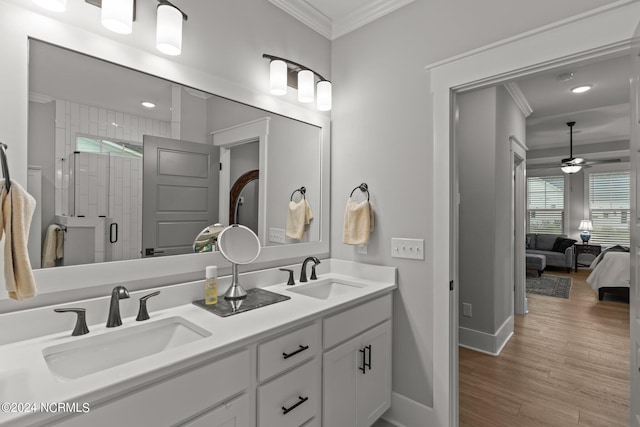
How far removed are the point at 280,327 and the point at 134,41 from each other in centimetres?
137

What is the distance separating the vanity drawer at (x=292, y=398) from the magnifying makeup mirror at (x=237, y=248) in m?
0.48

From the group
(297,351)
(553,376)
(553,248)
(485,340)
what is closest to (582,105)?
(485,340)

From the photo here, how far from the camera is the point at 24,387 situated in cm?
85

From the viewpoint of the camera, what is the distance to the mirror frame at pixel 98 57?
113cm

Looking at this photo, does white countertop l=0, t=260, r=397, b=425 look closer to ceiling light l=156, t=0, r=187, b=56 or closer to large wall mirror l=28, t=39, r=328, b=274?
large wall mirror l=28, t=39, r=328, b=274

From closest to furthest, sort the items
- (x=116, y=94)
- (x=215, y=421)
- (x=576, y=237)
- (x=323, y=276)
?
(x=215, y=421)
(x=116, y=94)
(x=323, y=276)
(x=576, y=237)

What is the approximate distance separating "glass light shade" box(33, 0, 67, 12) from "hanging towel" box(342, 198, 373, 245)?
1.67 metres

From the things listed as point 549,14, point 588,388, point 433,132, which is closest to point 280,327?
point 433,132

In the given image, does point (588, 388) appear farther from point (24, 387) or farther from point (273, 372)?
point (24, 387)

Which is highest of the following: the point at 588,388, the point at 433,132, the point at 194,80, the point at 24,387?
the point at 194,80

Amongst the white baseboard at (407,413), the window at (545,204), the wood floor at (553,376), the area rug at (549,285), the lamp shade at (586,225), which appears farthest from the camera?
the window at (545,204)

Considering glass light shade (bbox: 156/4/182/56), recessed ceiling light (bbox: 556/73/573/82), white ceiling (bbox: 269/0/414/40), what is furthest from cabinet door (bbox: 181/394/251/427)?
recessed ceiling light (bbox: 556/73/573/82)

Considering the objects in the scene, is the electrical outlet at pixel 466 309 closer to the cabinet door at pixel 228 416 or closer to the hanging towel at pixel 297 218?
the hanging towel at pixel 297 218

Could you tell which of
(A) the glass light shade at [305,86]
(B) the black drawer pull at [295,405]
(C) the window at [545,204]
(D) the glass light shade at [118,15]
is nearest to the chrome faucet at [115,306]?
(B) the black drawer pull at [295,405]
